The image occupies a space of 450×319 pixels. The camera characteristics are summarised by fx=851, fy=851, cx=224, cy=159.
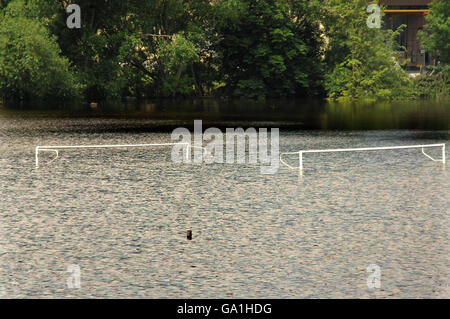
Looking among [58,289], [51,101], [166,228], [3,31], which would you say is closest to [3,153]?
[166,228]

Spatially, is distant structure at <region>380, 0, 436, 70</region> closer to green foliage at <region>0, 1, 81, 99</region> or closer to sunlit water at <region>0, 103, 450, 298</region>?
green foliage at <region>0, 1, 81, 99</region>

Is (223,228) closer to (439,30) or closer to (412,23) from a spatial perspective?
(439,30)

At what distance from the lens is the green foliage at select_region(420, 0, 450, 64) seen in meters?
72.1

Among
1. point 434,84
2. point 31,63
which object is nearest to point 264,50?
point 434,84

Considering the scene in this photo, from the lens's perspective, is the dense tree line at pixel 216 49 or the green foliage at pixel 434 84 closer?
the dense tree line at pixel 216 49

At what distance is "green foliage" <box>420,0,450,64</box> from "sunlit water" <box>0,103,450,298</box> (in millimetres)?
53860

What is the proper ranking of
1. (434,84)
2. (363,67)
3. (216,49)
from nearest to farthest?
(363,67) < (216,49) < (434,84)

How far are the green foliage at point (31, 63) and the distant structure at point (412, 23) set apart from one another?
136ft

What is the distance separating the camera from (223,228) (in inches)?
458

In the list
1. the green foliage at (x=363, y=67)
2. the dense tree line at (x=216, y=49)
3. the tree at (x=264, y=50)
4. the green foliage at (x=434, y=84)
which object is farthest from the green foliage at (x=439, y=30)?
the tree at (x=264, y=50)

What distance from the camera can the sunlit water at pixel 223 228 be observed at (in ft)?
28.5

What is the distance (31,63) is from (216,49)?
21.9 metres

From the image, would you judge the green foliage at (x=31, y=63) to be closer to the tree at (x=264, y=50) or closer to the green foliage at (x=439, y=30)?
the tree at (x=264, y=50)
